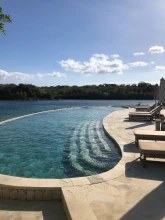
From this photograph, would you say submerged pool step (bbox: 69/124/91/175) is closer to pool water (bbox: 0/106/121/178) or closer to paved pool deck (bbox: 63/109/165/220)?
pool water (bbox: 0/106/121/178)

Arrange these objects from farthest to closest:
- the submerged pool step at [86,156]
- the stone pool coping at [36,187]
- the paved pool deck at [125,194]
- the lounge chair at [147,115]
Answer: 1. the lounge chair at [147,115]
2. the submerged pool step at [86,156]
3. the stone pool coping at [36,187]
4. the paved pool deck at [125,194]

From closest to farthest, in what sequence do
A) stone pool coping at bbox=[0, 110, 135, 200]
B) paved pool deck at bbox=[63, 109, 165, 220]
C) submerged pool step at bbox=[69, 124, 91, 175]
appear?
paved pool deck at bbox=[63, 109, 165, 220] → stone pool coping at bbox=[0, 110, 135, 200] → submerged pool step at bbox=[69, 124, 91, 175]

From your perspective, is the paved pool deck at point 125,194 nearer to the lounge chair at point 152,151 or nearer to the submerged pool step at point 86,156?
the lounge chair at point 152,151

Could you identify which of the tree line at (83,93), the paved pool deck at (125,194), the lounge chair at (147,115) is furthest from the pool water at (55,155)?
the tree line at (83,93)

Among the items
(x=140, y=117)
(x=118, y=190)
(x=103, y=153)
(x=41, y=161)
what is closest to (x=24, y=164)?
(x=41, y=161)

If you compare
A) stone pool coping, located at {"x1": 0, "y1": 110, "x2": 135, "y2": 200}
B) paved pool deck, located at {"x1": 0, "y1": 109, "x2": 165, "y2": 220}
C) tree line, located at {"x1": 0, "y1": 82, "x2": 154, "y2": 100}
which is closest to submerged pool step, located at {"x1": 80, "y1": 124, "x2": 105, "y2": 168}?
paved pool deck, located at {"x1": 0, "y1": 109, "x2": 165, "y2": 220}

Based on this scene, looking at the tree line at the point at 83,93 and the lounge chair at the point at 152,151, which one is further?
the tree line at the point at 83,93

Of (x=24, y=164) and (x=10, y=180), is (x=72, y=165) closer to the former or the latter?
(x=24, y=164)

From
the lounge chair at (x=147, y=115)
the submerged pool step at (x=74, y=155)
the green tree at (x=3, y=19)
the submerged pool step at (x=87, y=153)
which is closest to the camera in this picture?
the green tree at (x=3, y=19)

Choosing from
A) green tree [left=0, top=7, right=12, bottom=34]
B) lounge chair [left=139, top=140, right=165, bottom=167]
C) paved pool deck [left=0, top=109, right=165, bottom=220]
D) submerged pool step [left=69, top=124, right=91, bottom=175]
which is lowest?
submerged pool step [left=69, top=124, right=91, bottom=175]

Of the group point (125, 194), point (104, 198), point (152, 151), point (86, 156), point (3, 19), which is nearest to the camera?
point (3, 19)

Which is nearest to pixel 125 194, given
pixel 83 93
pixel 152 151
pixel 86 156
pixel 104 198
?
pixel 104 198

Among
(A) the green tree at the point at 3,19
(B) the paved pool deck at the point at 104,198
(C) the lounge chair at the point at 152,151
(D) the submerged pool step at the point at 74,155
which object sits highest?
(A) the green tree at the point at 3,19

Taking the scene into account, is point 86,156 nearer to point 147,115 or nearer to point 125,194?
point 125,194
